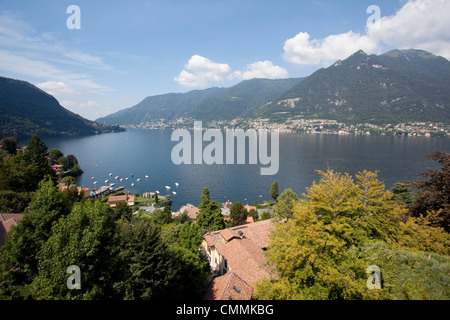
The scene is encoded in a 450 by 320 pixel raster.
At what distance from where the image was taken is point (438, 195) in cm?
1230

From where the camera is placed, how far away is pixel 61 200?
9.45m

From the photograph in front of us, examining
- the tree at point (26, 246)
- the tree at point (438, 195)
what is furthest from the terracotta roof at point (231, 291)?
the tree at point (438, 195)

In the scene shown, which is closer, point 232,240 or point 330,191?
point 330,191

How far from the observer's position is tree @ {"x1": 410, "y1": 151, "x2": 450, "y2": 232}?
1144cm

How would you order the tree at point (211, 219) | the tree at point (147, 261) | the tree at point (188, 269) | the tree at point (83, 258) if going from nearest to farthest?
the tree at point (83, 258) < the tree at point (147, 261) < the tree at point (188, 269) < the tree at point (211, 219)

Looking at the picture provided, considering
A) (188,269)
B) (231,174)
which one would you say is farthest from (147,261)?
(231,174)

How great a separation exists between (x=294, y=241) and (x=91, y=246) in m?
8.31

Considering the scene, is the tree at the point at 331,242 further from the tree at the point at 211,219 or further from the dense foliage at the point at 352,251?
the tree at the point at 211,219

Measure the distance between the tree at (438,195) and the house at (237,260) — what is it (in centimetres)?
929

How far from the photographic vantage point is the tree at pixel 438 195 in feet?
37.5

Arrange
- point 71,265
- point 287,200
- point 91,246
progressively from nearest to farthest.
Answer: point 71,265 < point 91,246 < point 287,200

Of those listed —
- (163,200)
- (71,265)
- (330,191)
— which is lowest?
(163,200)
